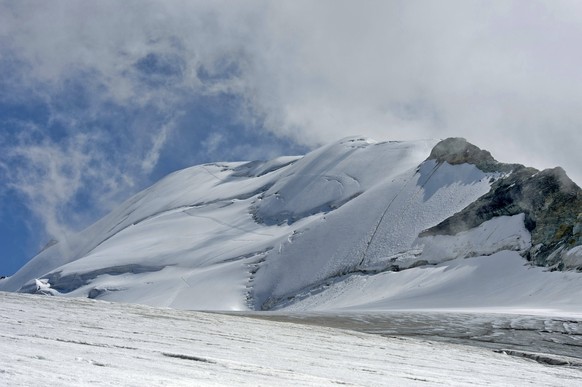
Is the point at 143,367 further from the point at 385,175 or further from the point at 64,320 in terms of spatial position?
the point at 385,175

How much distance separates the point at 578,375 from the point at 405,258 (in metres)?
60.5

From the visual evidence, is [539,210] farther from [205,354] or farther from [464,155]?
[205,354]

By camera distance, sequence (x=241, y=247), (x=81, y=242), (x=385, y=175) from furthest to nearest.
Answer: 1. (x=81, y=242)
2. (x=385, y=175)
3. (x=241, y=247)

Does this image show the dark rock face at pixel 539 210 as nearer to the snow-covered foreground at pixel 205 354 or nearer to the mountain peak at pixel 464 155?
the mountain peak at pixel 464 155

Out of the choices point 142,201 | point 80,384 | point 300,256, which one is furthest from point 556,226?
point 142,201

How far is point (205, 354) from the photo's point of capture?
9.30 metres

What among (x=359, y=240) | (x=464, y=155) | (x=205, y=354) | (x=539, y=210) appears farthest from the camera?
(x=464, y=155)

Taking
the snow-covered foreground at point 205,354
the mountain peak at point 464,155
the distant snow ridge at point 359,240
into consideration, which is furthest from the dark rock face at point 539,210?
the snow-covered foreground at point 205,354

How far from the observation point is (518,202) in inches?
2756

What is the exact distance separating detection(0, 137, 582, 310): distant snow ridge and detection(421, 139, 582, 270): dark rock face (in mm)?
145

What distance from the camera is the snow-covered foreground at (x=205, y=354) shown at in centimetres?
671

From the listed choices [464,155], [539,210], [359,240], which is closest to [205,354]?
[539,210]

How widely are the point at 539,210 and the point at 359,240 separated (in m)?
24.4

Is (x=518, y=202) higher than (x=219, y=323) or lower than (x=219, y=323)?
higher
